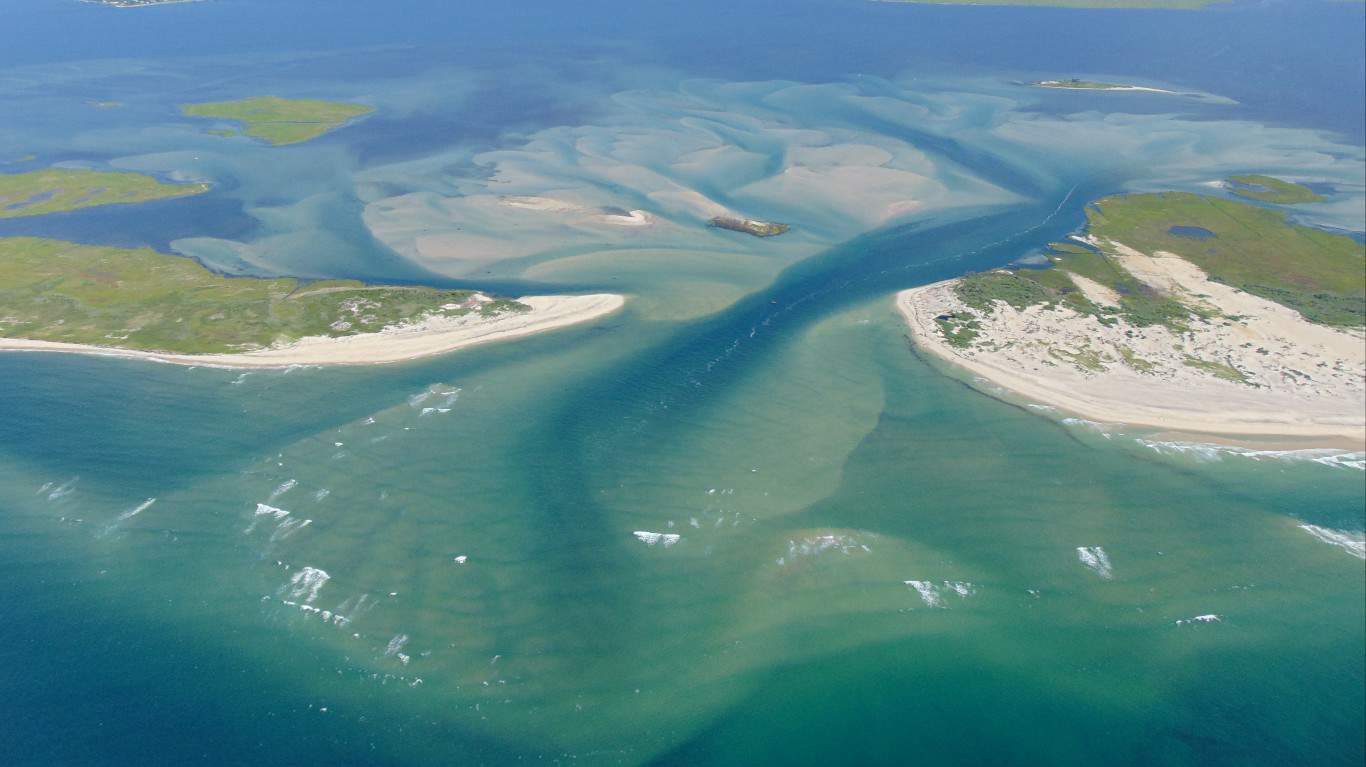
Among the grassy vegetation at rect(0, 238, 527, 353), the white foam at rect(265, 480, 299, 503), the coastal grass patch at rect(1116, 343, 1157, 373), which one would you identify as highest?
the coastal grass patch at rect(1116, 343, 1157, 373)

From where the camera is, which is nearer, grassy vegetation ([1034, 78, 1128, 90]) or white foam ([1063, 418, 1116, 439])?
white foam ([1063, 418, 1116, 439])

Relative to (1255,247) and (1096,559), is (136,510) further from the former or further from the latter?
(1255,247)

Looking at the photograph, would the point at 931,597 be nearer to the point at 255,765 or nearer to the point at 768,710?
the point at 768,710

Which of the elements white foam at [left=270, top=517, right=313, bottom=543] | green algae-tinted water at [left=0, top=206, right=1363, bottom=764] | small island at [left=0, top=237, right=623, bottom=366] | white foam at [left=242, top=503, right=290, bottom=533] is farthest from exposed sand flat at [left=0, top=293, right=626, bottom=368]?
white foam at [left=270, top=517, right=313, bottom=543]

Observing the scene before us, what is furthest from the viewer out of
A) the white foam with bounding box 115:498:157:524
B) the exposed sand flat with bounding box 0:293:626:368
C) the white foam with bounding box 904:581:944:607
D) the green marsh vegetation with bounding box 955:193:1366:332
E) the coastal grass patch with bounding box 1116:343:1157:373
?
the green marsh vegetation with bounding box 955:193:1366:332

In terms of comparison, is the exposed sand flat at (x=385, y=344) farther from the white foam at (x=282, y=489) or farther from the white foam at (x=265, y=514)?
the white foam at (x=265, y=514)

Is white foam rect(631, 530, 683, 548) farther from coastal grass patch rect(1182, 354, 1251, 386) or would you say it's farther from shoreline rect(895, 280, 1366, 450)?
coastal grass patch rect(1182, 354, 1251, 386)

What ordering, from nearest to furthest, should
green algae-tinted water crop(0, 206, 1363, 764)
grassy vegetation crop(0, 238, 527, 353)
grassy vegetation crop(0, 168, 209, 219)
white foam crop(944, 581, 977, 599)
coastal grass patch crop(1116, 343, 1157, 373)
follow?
green algae-tinted water crop(0, 206, 1363, 764), white foam crop(944, 581, 977, 599), coastal grass patch crop(1116, 343, 1157, 373), grassy vegetation crop(0, 238, 527, 353), grassy vegetation crop(0, 168, 209, 219)

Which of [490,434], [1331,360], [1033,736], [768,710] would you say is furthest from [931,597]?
[1331,360]

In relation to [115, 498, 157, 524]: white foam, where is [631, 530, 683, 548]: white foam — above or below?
above
